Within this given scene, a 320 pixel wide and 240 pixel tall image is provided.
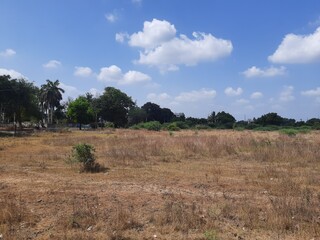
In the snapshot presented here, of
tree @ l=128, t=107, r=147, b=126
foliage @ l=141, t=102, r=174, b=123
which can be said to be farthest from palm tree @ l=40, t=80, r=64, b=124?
foliage @ l=141, t=102, r=174, b=123

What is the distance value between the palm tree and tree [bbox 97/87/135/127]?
11.0m

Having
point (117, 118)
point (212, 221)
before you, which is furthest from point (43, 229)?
point (117, 118)

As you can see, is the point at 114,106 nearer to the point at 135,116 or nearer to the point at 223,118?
the point at 135,116

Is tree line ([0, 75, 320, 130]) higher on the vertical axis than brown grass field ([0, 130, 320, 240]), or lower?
higher

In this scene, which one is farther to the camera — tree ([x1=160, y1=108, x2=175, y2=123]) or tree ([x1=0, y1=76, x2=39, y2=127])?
tree ([x1=160, y1=108, x2=175, y2=123])

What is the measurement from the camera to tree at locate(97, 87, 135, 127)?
91.4m

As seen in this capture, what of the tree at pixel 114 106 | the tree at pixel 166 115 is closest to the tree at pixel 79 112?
the tree at pixel 114 106

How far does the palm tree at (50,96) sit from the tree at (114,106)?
36.0 feet

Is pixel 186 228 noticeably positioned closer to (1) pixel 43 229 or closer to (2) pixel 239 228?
(2) pixel 239 228

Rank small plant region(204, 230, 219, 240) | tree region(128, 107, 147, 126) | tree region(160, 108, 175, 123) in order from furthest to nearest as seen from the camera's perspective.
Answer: tree region(160, 108, 175, 123) < tree region(128, 107, 147, 126) < small plant region(204, 230, 219, 240)

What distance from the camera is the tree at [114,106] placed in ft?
300

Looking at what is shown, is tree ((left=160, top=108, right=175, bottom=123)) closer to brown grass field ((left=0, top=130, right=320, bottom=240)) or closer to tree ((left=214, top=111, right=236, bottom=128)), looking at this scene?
tree ((left=214, top=111, right=236, bottom=128))

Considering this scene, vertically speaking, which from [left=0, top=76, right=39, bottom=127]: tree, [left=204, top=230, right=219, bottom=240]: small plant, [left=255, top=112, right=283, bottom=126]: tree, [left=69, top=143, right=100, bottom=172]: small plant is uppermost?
[left=0, top=76, right=39, bottom=127]: tree

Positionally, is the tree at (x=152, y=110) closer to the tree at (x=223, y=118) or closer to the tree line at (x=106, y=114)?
the tree line at (x=106, y=114)
